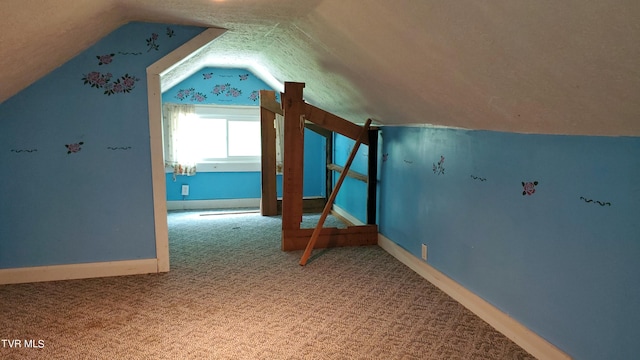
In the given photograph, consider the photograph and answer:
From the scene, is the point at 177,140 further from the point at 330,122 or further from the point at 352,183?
the point at 330,122

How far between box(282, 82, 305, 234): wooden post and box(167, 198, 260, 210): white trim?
91.0 inches

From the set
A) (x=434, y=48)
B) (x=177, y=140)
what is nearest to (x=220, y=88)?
(x=177, y=140)

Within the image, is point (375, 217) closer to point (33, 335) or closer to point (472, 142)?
point (472, 142)

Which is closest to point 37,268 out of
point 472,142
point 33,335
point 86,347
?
point 33,335

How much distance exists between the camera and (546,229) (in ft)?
6.77

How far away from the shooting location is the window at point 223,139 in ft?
18.7

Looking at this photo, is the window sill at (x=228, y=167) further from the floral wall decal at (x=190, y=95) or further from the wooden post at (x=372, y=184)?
the wooden post at (x=372, y=184)

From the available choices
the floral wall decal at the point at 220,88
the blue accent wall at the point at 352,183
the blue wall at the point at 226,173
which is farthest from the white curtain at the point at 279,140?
the floral wall decal at the point at 220,88

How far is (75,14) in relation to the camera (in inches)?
85.7

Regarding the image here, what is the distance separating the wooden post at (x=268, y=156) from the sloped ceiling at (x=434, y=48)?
159 centimetres

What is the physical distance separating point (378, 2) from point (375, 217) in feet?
8.50

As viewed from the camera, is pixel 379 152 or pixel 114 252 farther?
pixel 379 152

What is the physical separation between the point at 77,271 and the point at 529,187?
3.21m

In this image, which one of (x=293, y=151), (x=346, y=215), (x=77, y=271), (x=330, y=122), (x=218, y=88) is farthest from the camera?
(x=218, y=88)
